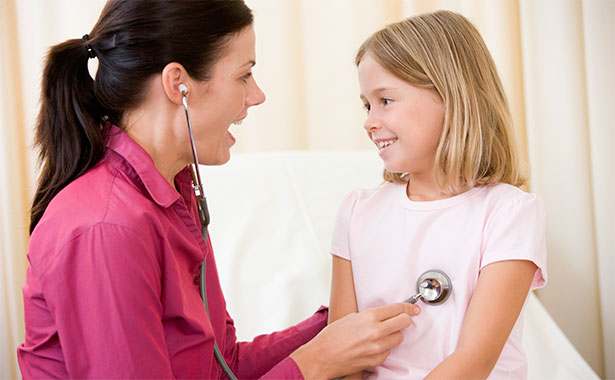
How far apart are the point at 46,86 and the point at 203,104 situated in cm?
26

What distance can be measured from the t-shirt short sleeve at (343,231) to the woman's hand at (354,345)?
8.9 inches

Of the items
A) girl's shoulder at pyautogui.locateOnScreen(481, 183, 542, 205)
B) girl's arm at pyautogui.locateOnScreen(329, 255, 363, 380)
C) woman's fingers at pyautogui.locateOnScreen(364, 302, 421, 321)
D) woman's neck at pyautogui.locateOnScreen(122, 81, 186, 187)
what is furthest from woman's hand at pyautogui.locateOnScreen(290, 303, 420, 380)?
woman's neck at pyautogui.locateOnScreen(122, 81, 186, 187)

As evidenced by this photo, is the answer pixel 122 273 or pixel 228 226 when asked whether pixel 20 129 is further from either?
pixel 122 273

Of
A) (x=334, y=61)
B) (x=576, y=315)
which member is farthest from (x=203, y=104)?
(x=576, y=315)

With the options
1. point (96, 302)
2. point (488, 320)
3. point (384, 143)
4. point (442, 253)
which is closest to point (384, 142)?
point (384, 143)

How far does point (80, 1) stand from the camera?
6.92ft

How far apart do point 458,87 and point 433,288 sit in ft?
1.26

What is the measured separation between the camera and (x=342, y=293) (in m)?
1.24

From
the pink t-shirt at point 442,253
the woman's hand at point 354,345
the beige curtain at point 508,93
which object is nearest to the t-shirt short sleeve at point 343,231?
the pink t-shirt at point 442,253

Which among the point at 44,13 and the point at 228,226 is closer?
the point at 228,226

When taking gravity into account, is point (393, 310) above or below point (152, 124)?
below

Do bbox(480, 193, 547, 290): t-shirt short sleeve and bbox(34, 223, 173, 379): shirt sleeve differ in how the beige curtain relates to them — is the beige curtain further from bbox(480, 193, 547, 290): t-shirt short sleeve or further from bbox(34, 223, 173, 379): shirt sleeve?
bbox(34, 223, 173, 379): shirt sleeve

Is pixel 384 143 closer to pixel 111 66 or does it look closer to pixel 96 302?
pixel 111 66

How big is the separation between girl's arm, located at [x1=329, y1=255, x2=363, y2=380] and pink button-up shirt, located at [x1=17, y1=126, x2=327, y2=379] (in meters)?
0.23
